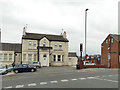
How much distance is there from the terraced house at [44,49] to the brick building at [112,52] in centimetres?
1226

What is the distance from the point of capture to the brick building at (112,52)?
1472 inches

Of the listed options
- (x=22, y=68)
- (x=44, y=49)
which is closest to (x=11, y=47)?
(x=44, y=49)

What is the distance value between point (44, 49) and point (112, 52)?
1843cm

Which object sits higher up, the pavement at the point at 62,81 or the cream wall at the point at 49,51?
the cream wall at the point at 49,51

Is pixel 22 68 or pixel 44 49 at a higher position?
pixel 44 49

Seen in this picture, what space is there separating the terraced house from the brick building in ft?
40.2

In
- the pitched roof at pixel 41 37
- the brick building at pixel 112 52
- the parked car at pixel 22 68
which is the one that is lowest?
the parked car at pixel 22 68

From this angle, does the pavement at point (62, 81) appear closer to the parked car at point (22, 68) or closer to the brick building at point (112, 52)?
the parked car at point (22, 68)

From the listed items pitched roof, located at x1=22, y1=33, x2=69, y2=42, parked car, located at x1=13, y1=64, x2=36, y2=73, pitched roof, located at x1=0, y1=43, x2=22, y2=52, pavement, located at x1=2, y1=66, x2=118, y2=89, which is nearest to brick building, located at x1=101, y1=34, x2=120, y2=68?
pitched roof, located at x1=22, y1=33, x2=69, y2=42

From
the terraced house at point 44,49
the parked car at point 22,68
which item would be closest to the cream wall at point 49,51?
the terraced house at point 44,49

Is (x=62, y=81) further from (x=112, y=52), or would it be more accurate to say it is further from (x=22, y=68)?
(x=112, y=52)

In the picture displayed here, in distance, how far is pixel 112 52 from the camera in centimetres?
3941

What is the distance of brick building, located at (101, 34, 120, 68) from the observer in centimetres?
3740

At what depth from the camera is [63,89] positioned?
30.9 feet
